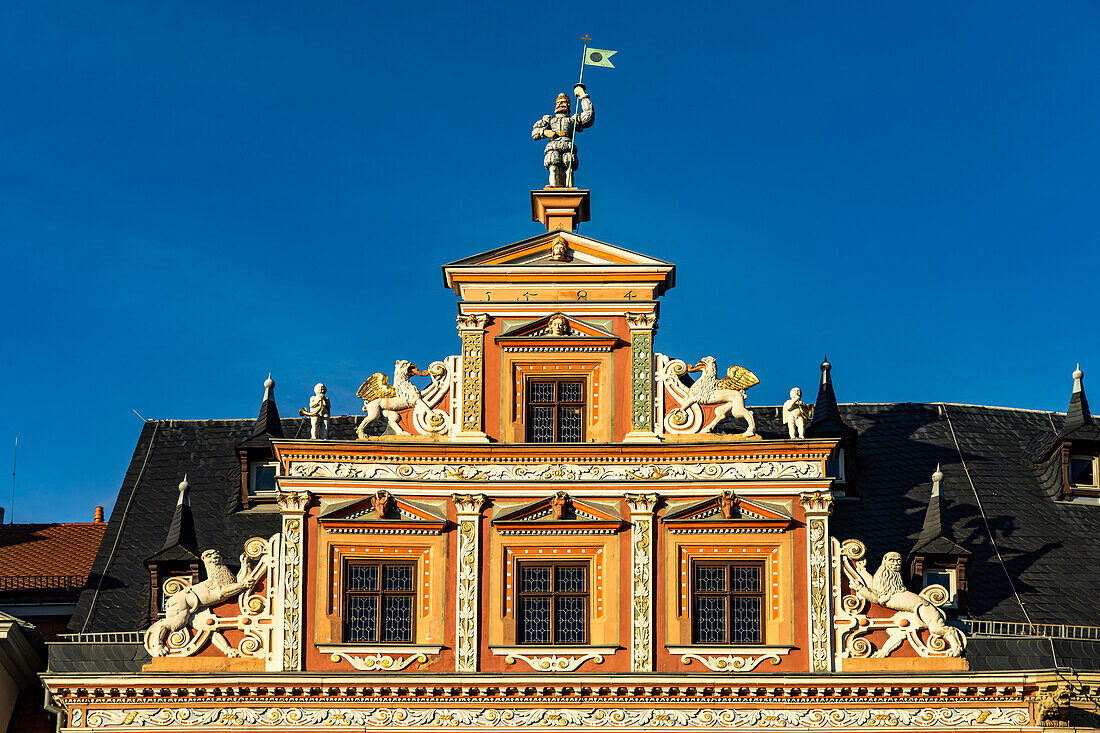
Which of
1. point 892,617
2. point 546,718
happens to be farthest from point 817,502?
point 546,718

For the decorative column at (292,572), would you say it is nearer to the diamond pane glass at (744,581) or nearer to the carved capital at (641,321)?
the carved capital at (641,321)

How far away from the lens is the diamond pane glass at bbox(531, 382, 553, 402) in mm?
33531

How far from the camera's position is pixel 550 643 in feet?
104

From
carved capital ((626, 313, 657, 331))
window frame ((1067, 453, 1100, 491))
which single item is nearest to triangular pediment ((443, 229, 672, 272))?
carved capital ((626, 313, 657, 331))

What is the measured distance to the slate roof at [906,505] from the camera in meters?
34.5

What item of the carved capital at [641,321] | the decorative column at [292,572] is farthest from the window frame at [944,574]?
the decorative column at [292,572]

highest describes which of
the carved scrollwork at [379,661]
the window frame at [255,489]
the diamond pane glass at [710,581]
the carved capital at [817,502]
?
the window frame at [255,489]

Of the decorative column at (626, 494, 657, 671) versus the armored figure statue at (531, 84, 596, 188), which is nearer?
the decorative column at (626, 494, 657, 671)

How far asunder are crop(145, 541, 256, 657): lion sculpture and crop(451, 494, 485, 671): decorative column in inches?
141

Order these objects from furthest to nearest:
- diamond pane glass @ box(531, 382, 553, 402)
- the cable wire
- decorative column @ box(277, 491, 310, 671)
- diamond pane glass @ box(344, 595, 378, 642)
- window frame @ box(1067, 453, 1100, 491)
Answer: window frame @ box(1067, 453, 1100, 491), the cable wire, diamond pane glass @ box(531, 382, 553, 402), diamond pane glass @ box(344, 595, 378, 642), decorative column @ box(277, 491, 310, 671)

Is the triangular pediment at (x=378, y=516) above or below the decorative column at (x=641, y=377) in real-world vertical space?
below

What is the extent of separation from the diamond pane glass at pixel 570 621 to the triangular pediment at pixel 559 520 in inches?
48.5

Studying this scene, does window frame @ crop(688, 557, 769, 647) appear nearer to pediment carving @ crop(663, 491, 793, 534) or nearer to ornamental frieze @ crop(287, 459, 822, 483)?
pediment carving @ crop(663, 491, 793, 534)

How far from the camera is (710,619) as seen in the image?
1257 inches
